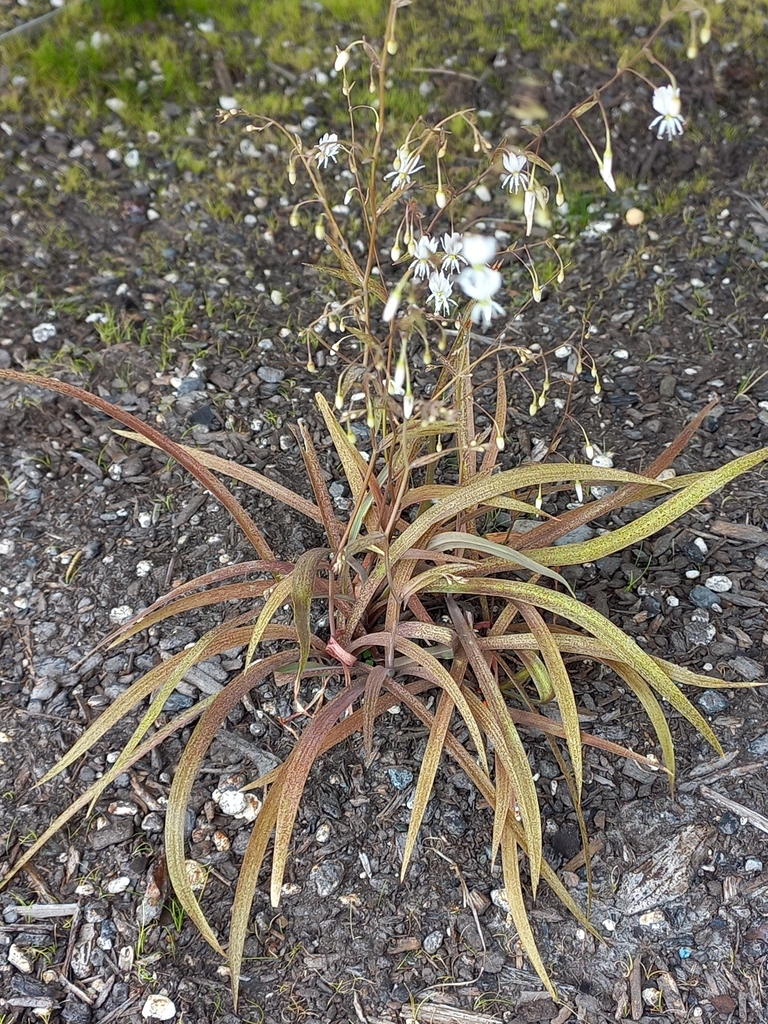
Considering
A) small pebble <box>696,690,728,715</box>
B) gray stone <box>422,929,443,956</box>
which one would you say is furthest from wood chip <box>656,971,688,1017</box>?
small pebble <box>696,690,728,715</box>

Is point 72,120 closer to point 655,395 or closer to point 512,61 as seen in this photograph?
point 512,61

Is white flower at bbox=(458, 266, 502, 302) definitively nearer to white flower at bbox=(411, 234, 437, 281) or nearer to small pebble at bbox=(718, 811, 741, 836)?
white flower at bbox=(411, 234, 437, 281)

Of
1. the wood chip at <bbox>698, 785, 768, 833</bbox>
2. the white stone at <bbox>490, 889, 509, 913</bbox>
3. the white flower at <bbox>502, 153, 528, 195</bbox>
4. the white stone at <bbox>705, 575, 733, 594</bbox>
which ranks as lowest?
the white stone at <bbox>490, 889, 509, 913</bbox>

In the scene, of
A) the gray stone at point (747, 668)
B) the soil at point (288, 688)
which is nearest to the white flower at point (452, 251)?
the soil at point (288, 688)

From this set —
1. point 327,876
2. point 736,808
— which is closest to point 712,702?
point 736,808

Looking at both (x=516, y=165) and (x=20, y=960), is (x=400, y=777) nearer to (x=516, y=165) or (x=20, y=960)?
(x=20, y=960)

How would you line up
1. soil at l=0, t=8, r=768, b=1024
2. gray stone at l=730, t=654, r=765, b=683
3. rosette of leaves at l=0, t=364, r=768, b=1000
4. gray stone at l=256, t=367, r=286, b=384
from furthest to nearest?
gray stone at l=256, t=367, r=286, b=384 → gray stone at l=730, t=654, r=765, b=683 → soil at l=0, t=8, r=768, b=1024 → rosette of leaves at l=0, t=364, r=768, b=1000
